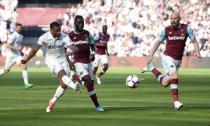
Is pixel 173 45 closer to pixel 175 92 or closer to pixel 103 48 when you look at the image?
pixel 175 92

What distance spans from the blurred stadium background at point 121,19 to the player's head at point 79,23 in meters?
30.5

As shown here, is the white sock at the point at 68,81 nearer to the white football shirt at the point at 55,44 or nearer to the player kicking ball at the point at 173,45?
the white football shirt at the point at 55,44

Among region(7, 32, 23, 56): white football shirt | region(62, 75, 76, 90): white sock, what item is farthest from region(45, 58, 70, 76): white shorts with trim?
region(7, 32, 23, 56): white football shirt

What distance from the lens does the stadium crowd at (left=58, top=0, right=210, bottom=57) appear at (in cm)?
5216

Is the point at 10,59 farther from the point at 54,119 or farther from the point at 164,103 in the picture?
the point at 54,119

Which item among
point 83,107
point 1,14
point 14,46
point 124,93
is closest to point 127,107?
point 83,107

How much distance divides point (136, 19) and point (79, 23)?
3723 cm

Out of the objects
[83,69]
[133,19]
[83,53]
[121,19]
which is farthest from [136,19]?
[83,69]

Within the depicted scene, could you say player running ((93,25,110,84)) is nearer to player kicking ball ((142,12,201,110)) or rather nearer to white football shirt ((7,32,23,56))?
white football shirt ((7,32,23,56))

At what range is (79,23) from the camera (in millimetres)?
18422

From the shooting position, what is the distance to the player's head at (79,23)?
59.7 ft

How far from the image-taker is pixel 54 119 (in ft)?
52.6

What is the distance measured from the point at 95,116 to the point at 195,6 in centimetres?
3736

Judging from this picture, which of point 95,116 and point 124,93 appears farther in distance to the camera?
point 124,93
